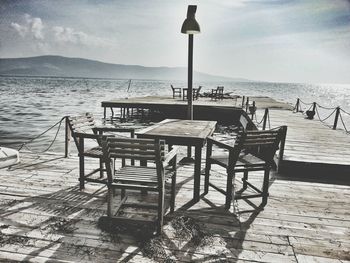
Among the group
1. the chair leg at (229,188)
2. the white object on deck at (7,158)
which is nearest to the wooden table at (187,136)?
the chair leg at (229,188)

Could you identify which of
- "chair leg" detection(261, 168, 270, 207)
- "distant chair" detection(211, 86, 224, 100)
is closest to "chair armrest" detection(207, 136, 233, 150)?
"chair leg" detection(261, 168, 270, 207)

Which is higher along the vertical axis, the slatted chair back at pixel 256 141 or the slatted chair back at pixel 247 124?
the slatted chair back at pixel 256 141

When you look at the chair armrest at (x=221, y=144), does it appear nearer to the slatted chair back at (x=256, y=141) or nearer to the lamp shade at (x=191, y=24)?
the slatted chair back at (x=256, y=141)

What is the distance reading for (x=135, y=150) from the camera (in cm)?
293

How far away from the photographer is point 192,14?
218 inches

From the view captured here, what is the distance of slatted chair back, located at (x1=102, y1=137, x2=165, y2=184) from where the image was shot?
9.36 ft

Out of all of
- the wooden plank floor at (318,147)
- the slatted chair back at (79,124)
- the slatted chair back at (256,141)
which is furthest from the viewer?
the wooden plank floor at (318,147)

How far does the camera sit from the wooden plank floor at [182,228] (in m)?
2.81

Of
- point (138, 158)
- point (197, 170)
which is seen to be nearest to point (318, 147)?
point (197, 170)

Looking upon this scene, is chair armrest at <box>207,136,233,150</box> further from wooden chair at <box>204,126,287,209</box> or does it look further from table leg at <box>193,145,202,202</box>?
table leg at <box>193,145,202,202</box>

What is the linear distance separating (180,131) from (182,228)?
1.52 meters

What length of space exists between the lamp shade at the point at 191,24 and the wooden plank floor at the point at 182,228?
3.01m

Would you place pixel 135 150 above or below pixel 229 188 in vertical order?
above

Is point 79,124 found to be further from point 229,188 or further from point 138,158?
point 229,188
